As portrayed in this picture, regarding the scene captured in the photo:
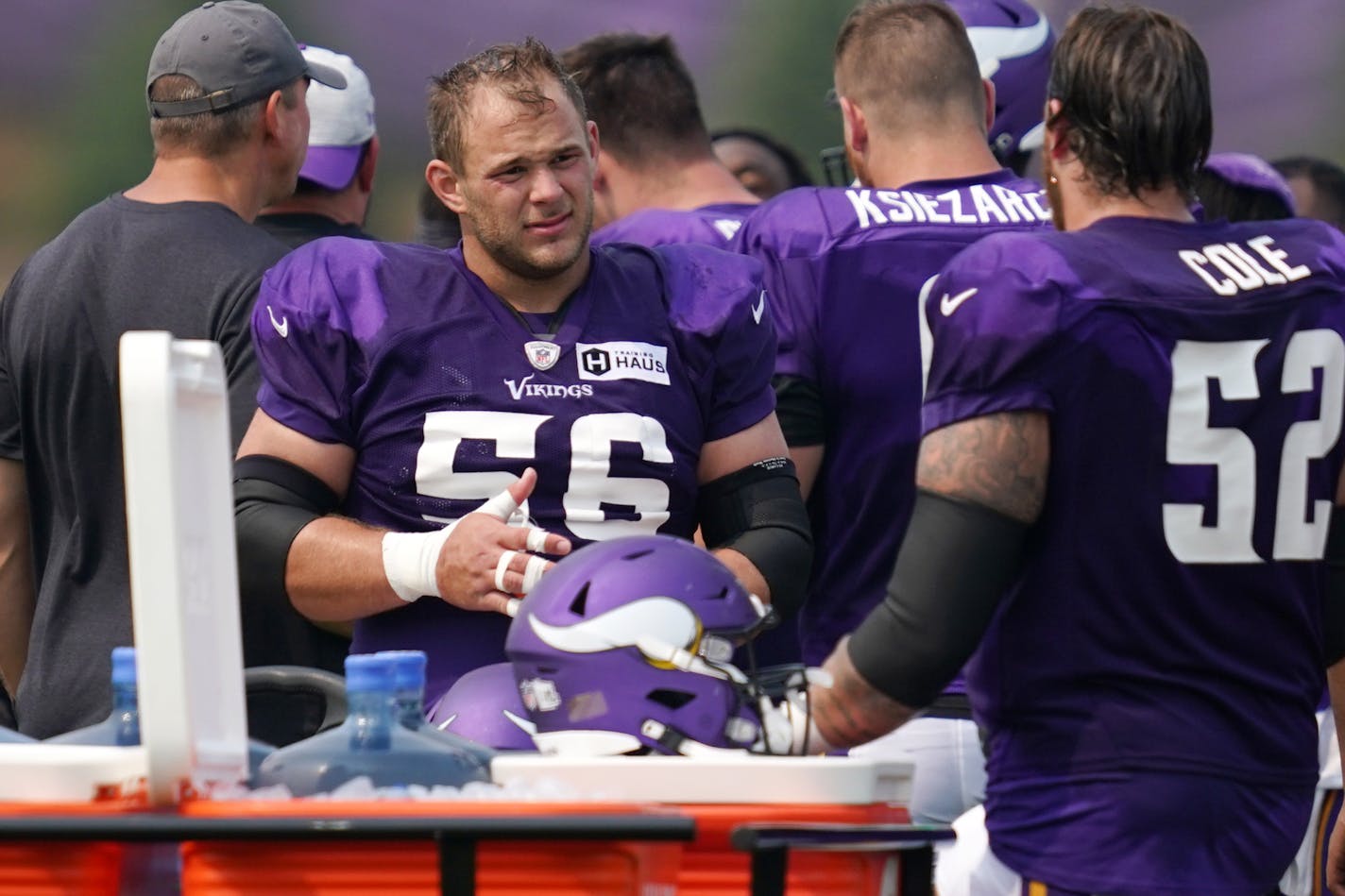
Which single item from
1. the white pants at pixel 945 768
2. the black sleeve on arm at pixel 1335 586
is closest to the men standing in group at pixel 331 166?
the white pants at pixel 945 768

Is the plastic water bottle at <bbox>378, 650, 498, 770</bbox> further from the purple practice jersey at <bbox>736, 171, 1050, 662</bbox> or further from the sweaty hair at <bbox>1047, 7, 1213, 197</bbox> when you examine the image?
the purple practice jersey at <bbox>736, 171, 1050, 662</bbox>

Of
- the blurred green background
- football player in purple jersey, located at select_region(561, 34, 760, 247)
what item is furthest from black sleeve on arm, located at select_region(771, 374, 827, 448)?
the blurred green background

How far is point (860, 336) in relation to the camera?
153 inches

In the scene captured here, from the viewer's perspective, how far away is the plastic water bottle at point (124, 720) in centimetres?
246

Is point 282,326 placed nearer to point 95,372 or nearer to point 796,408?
point 95,372

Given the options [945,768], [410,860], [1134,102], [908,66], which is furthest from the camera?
[908,66]

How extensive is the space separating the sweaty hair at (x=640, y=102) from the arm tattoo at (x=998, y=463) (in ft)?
8.56

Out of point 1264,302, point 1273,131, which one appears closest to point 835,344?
point 1264,302

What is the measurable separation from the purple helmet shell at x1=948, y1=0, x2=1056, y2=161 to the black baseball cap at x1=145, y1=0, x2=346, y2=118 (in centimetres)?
153

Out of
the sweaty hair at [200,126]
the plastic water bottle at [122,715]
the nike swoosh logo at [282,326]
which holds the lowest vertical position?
the plastic water bottle at [122,715]

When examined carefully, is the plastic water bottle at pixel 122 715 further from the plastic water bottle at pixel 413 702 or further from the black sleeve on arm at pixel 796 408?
the black sleeve on arm at pixel 796 408

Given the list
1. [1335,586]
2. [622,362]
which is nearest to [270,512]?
[622,362]

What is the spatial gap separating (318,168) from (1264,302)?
2552 mm

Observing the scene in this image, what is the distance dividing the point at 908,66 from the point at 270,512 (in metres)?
1.66
